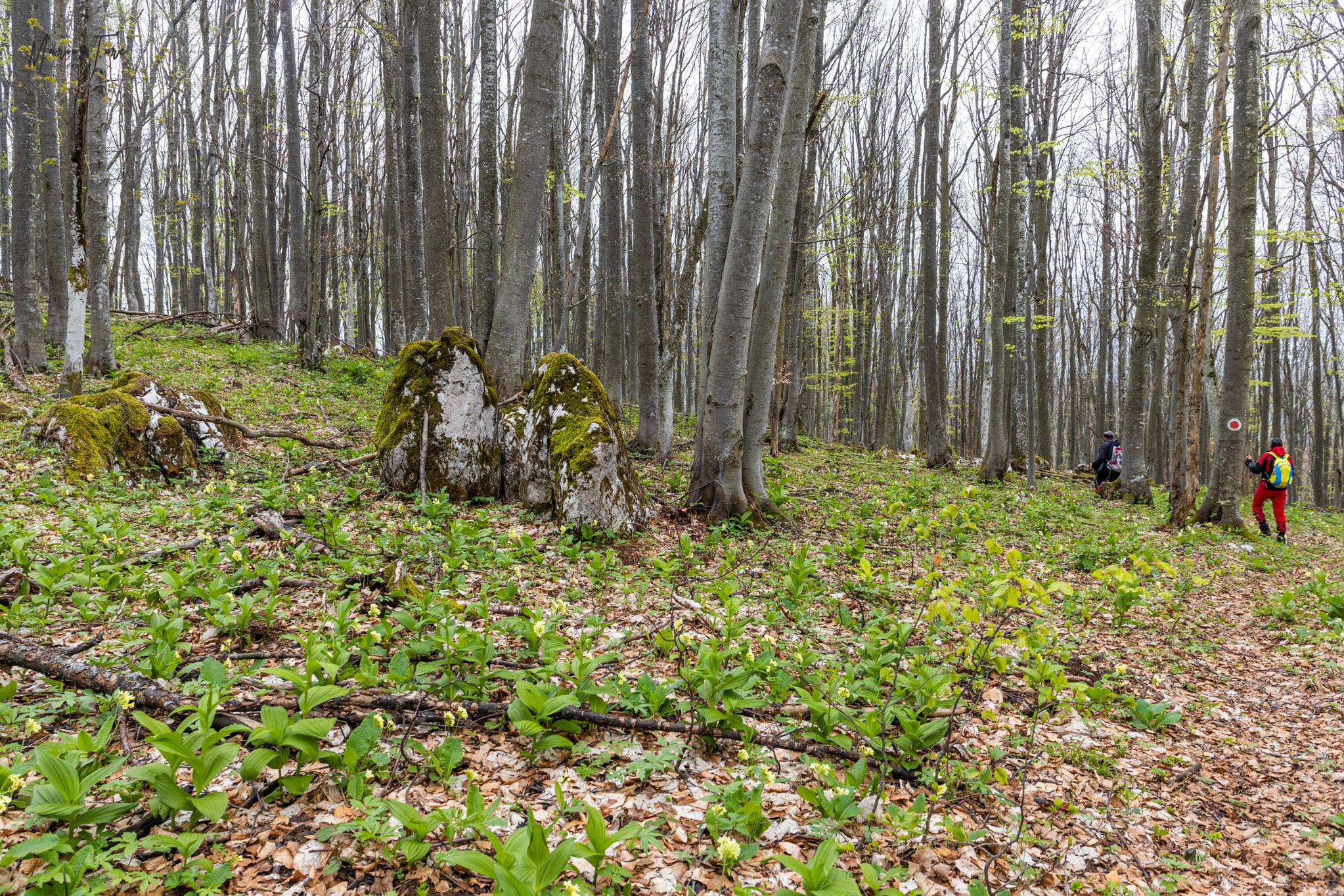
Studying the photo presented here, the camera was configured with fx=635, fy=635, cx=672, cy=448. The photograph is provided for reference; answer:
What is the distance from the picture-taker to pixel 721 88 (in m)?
7.59

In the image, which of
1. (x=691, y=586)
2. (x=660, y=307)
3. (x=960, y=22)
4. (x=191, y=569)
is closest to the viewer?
(x=191, y=569)

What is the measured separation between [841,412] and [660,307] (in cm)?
2270

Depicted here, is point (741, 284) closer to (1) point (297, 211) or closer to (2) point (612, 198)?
(2) point (612, 198)

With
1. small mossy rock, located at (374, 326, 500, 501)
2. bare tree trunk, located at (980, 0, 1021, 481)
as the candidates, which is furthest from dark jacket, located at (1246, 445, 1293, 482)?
small mossy rock, located at (374, 326, 500, 501)

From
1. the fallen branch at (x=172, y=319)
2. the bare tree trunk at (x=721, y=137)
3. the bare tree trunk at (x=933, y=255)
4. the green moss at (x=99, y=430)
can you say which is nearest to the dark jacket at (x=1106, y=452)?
the bare tree trunk at (x=933, y=255)

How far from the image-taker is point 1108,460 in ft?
42.0

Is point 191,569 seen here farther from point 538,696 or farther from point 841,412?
point 841,412

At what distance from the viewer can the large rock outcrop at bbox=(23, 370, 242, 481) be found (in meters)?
5.86

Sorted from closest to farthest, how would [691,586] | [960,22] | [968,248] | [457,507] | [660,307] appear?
[691,586] < [457,507] < [660,307] < [960,22] < [968,248]

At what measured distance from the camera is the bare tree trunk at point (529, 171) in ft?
22.2

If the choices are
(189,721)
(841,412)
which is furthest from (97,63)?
(841,412)

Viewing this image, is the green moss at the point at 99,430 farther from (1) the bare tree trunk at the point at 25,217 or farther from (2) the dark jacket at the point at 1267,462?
(2) the dark jacket at the point at 1267,462

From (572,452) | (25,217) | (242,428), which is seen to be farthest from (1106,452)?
(25,217)

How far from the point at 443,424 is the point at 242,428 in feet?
8.03
